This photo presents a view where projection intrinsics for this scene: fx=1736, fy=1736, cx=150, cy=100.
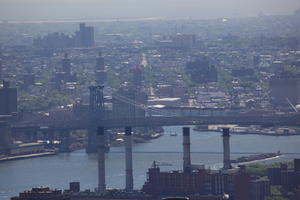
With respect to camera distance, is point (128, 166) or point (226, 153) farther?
point (226, 153)

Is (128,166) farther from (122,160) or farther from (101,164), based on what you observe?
(122,160)

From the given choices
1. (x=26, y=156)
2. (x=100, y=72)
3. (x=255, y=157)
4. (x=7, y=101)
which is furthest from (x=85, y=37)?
(x=255, y=157)

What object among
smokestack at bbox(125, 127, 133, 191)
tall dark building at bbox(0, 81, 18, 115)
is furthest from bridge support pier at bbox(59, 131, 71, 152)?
smokestack at bbox(125, 127, 133, 191)

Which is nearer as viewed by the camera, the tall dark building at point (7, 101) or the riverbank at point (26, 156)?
the riverbank at point (26, 156)

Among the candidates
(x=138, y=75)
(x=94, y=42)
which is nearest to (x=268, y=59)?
(x=138, y=75)

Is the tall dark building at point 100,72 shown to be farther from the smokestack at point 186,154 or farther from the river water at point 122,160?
the smokestack at point 186,154

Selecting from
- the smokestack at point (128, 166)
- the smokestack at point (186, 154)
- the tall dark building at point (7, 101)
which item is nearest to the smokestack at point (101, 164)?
the smokestack at point (128, 166)
